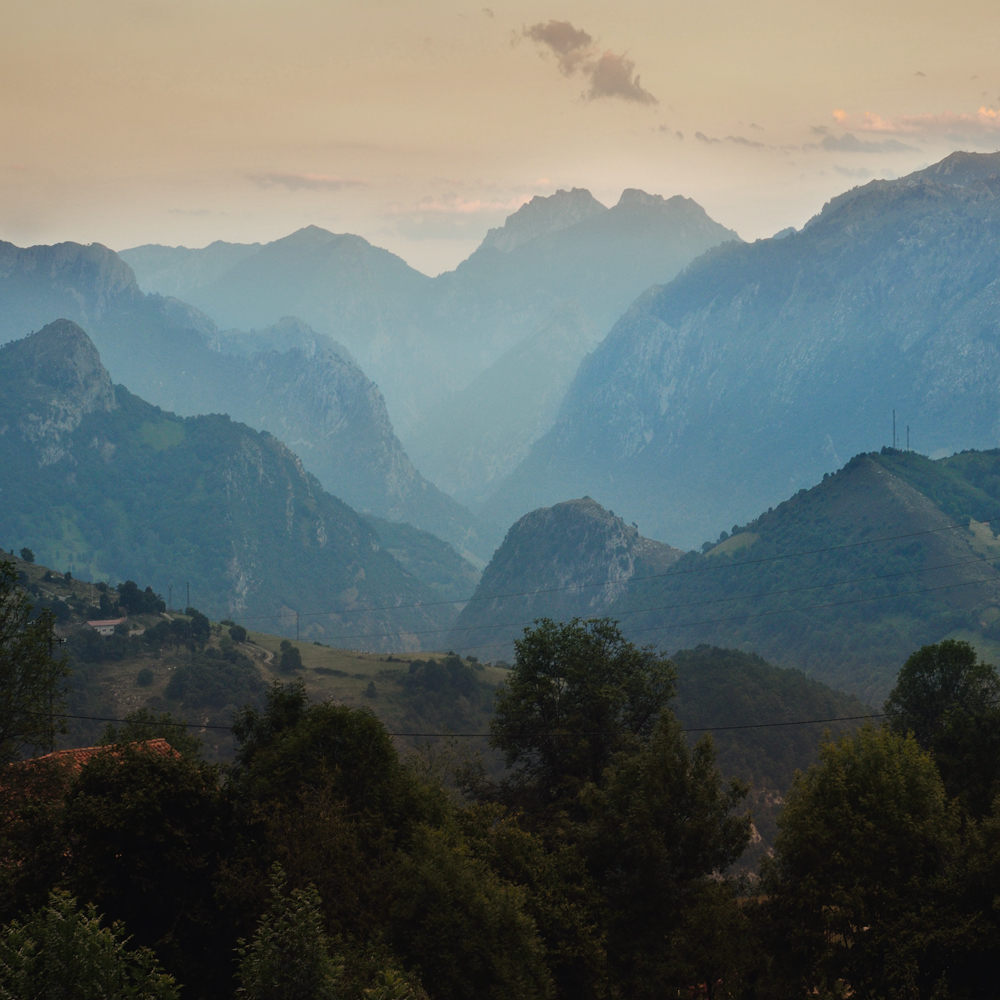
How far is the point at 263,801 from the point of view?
4481 cm

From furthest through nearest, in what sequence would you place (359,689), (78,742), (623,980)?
(359,689) → (78,742) → (623,980)

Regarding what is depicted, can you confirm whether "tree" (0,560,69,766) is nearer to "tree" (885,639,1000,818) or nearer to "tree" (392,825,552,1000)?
"tree" (392,825,552,1000)

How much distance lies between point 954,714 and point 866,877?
18.5 meters

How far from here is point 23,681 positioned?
47844 millimetres

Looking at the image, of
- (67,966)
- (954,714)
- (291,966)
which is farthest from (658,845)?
(67,966)

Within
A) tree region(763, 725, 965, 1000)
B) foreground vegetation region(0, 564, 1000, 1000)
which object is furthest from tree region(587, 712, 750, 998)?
tree region(763, 725, 965, 1000)

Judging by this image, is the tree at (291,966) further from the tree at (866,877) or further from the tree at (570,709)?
the tree at (570,709)

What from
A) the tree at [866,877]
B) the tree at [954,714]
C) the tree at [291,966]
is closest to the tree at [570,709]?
the tree at [866,877]

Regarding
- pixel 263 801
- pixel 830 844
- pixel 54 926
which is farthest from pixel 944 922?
pixel 54 926

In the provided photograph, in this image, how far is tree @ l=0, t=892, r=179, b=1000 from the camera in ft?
87.1

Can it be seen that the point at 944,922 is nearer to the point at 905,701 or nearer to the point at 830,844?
the point at 830,844

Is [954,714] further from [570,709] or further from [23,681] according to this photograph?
[23,681]

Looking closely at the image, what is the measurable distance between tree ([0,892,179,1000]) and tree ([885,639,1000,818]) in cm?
4172

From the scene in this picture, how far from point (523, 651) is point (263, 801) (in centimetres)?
2600
